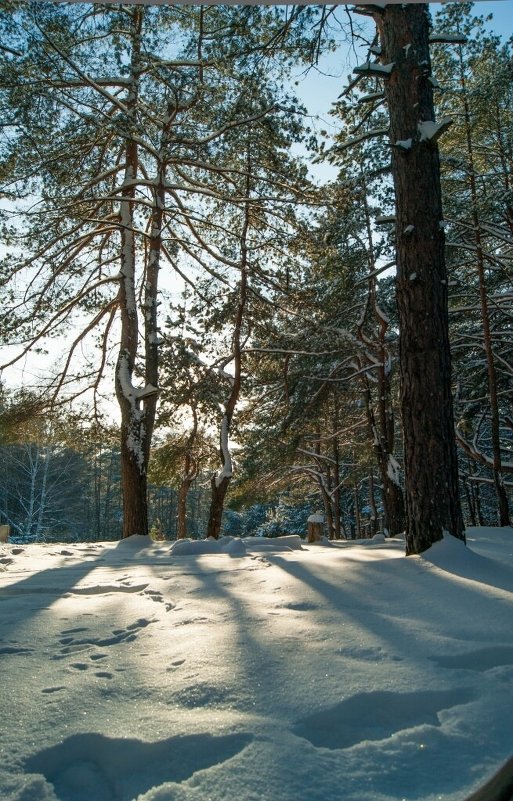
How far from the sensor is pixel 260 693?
1.42m

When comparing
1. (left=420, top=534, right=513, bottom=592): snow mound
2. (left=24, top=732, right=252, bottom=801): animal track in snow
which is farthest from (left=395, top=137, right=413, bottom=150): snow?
(left=24, top=732, right=252, bottom=801): animal track in snow

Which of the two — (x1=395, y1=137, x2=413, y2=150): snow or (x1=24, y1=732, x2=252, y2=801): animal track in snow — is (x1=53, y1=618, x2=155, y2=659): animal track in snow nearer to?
(x1=24, y1=732, x2=252, y2=801): animal track in snow

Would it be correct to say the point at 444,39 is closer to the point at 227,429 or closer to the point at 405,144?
the point at 405,144

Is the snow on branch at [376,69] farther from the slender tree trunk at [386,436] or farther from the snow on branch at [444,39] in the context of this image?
the slender tree trunk at [386,436]

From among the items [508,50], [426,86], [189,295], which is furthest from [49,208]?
[508,50]

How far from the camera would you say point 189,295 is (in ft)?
34.8

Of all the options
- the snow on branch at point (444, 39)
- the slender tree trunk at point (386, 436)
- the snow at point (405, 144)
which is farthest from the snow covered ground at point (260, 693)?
the slender tree trunk at point (386, 436)

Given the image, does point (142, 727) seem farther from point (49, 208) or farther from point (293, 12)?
point (49, 208)

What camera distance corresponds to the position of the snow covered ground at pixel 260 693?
105 centimetres

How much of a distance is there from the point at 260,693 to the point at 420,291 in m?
3.57

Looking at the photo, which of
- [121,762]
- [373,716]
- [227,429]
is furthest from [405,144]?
[227,429]

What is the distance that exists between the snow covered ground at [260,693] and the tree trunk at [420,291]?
3.96 ft

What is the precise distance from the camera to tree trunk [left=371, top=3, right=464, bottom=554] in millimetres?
3918

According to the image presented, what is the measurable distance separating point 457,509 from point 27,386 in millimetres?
9259
